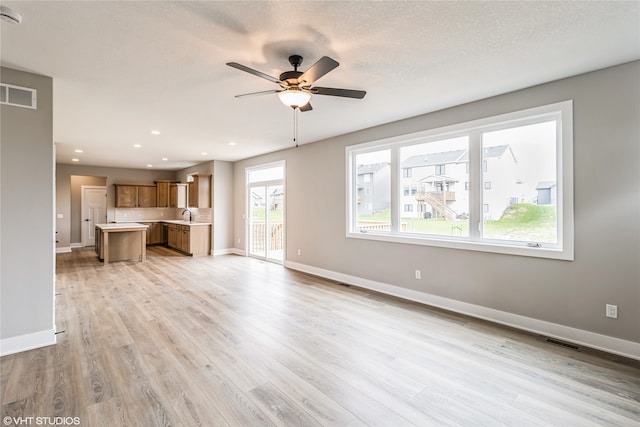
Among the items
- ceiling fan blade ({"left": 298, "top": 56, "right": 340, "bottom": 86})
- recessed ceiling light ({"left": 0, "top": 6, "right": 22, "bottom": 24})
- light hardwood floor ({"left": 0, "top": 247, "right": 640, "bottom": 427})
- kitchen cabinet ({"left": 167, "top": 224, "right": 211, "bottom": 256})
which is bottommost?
light hardwood floor ({"left": 0, "top": 247, "right": 640, "bottom": 427})

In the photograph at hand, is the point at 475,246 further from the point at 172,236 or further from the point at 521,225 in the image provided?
the point at 172,236

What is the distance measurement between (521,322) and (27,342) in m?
5.06

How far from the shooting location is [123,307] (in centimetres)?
408

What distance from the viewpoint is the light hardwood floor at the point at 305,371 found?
2012 mm

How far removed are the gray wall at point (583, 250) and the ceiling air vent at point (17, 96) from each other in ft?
14.0

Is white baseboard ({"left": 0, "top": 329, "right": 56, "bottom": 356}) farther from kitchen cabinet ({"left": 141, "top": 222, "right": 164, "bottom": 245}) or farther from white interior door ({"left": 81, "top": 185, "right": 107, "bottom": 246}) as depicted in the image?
white interior door ({"left": 81, "top": 185, "right": 107, "bottom": 246})

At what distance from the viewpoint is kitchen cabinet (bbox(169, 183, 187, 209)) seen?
412 inches

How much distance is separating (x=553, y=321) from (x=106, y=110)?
19.6 ft

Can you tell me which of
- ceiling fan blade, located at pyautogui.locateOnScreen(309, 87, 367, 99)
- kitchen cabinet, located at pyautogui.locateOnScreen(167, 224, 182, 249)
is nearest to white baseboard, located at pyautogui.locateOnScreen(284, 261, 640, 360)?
ceiling fan blade, located at pyautogui.locateOnScreen(309, 87, 367, 99)

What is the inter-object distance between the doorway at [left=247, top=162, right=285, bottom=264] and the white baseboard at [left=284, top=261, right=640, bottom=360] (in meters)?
2.94

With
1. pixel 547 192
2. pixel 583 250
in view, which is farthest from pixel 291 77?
pixel 583 250

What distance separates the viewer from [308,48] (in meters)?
2.50

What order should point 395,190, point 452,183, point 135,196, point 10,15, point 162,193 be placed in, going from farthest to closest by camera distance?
point 162,193 → point 135,196 → point 395,190 → point 452,183 → point 10,15

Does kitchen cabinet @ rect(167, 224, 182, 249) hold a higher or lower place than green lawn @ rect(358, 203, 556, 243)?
lower
